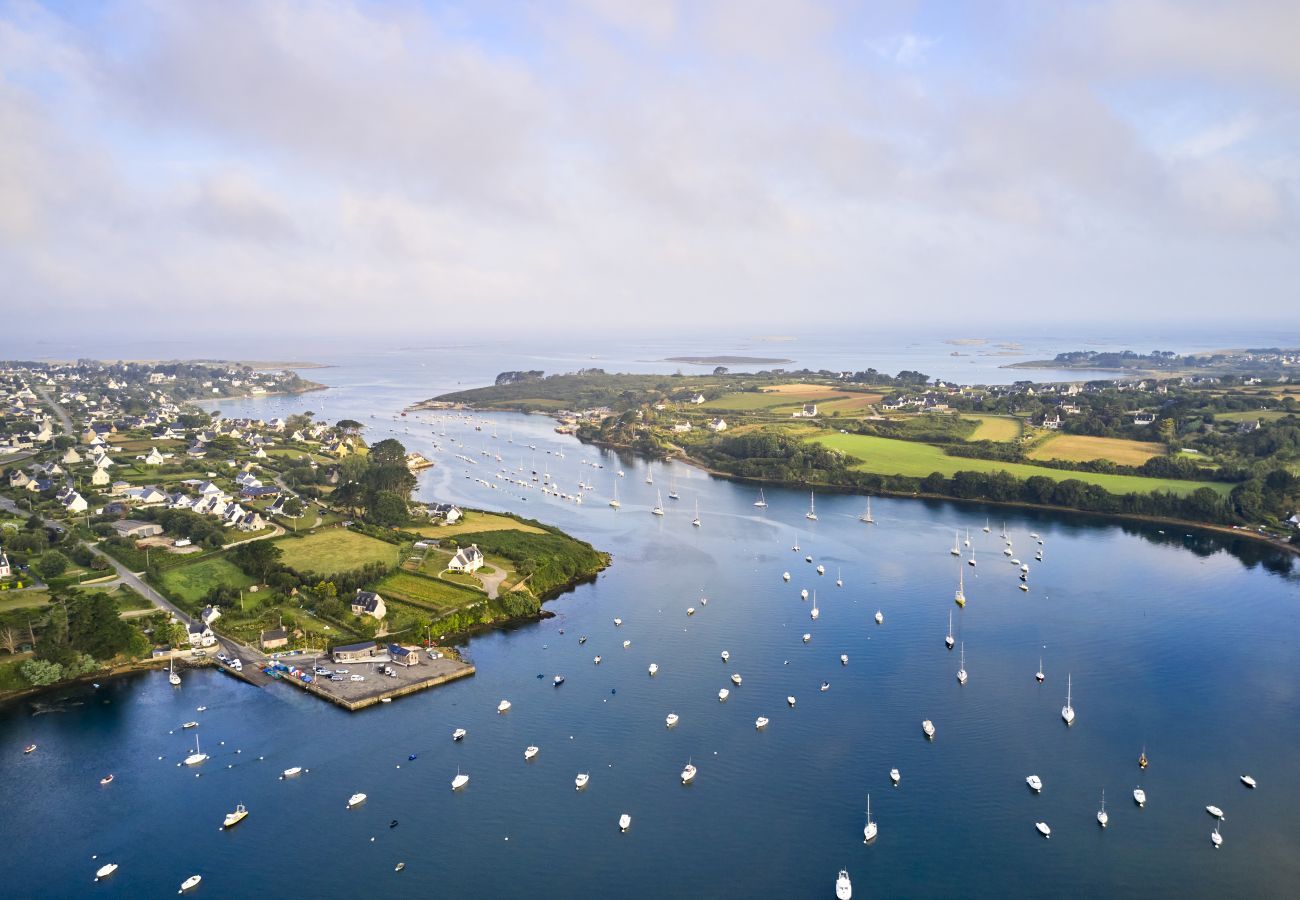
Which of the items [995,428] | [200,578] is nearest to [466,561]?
[200,578]

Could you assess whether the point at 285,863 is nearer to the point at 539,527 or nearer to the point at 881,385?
the point at 539,527

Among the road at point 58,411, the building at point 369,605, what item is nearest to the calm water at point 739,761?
the building at point 369,605

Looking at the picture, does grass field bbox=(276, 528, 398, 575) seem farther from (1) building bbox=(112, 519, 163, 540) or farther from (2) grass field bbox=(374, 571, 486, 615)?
(1) building bbox=(112, 519, 163, 540)

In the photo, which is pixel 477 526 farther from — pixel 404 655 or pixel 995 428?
pixel 995 428

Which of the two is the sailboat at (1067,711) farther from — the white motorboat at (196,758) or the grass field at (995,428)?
the grass field at (995,428)

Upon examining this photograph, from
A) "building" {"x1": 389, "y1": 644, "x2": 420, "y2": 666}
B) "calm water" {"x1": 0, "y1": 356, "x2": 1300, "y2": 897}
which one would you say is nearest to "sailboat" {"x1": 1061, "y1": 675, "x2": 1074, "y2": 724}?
"calm water" {"x1": 0, "y1": 356, "x2": 1300, "y2": 897}
